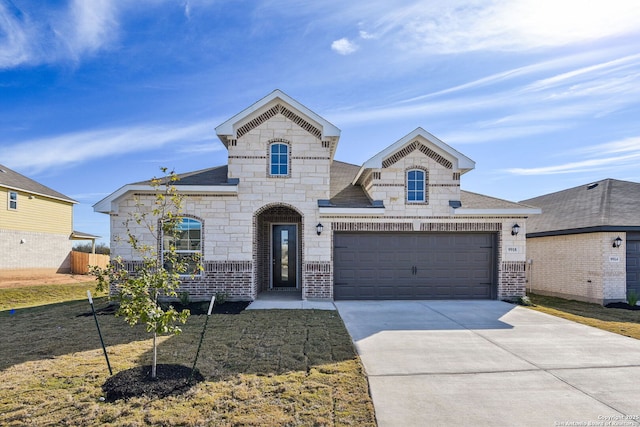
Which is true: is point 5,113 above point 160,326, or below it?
above

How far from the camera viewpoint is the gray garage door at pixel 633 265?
12.1 m

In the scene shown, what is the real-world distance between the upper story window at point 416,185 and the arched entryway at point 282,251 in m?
4.32

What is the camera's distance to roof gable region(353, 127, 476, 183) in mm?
11812

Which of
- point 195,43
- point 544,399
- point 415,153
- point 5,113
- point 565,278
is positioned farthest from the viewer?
point 5,113

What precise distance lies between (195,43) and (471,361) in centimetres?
1065

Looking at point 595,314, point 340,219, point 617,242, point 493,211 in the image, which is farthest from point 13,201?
point 617,242

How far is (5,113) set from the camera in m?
15.7

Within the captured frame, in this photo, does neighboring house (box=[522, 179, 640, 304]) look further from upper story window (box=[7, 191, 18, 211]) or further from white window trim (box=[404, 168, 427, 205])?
upper story window (box=[7, 191, 18, 211])

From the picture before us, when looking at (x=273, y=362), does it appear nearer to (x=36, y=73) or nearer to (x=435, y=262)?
(x=435, y=262)

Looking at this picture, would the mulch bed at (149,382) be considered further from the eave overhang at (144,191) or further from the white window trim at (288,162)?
the white window trim at (288,162)

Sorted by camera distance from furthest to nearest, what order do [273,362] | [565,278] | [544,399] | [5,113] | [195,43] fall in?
[5,113] → [565,278] → [195,43] → [273,362] → [544,399]

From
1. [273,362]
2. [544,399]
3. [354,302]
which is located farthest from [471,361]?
[354,302]

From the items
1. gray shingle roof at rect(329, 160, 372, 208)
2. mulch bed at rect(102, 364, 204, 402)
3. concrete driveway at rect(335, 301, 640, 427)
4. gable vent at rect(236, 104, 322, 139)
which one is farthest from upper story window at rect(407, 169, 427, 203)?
mulch bed at rect(102, 364, 204, 402)

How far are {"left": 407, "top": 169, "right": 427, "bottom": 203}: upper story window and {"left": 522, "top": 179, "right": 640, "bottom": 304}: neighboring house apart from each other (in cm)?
567
